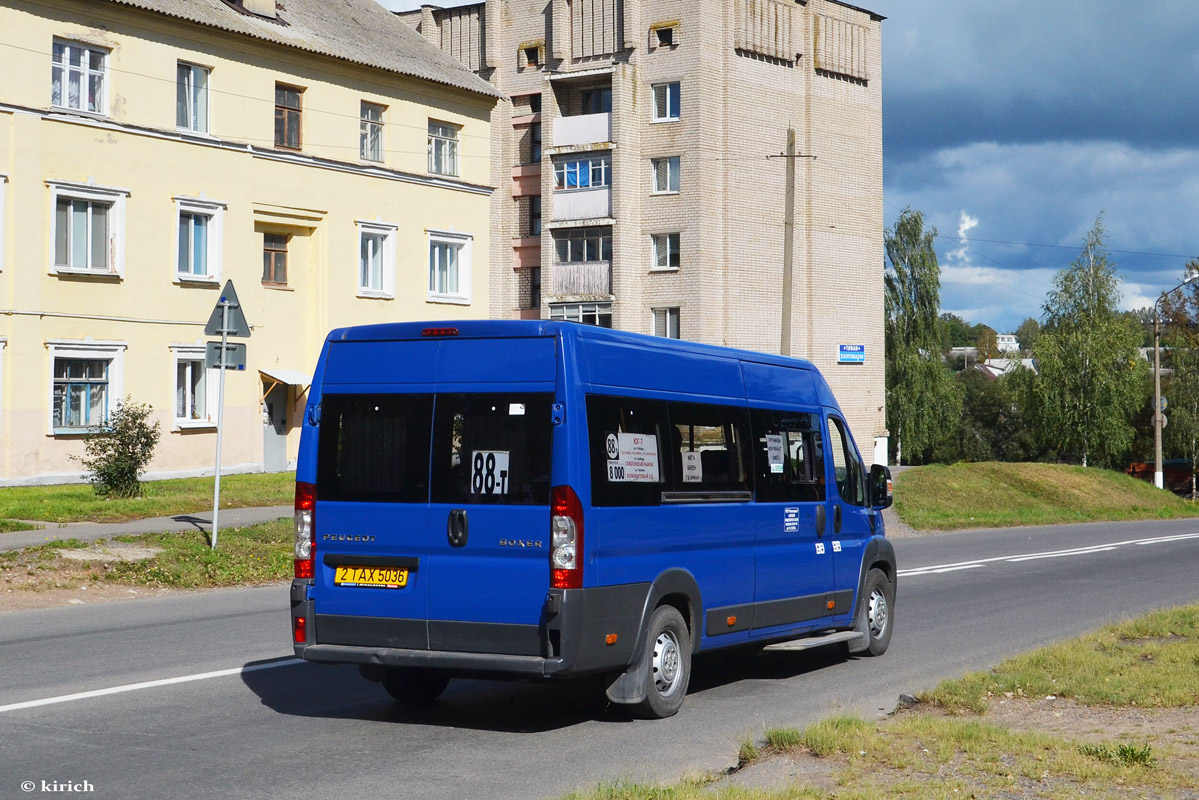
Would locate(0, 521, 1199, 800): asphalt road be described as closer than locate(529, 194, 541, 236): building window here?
Yes

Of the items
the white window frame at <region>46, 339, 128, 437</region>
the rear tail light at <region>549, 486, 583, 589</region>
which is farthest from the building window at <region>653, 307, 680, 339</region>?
the rear tail light at <region>549, 486, 583, 589</region>

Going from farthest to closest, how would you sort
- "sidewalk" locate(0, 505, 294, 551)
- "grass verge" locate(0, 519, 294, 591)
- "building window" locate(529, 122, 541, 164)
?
"building window" locate(529, 122, 541, 164) → "sidewalk" locate(0, 505, 294, 551) → "grass verge" locate(0, 519, 294, 591)

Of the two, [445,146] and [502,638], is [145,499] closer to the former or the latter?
[445,146]

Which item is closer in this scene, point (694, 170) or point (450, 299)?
point (450, 299)

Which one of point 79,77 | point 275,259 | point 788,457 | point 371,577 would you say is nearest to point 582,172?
point 275,259

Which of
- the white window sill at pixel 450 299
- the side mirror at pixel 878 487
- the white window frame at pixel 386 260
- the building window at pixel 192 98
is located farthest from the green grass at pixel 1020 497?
the side mirror at pixel 878 487

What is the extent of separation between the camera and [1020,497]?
1642 inches

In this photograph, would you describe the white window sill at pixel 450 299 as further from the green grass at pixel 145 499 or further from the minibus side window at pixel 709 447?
the minibus side window at pixel 709 447

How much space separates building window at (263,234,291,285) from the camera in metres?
35.8

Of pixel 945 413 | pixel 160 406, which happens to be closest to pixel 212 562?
pixel 160 406

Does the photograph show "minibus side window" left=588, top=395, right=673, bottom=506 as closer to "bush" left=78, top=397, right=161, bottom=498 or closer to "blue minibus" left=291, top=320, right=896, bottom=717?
"blue minibus" left=291, top=320, right=896, bottom=717

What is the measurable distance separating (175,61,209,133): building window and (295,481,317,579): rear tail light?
26.6 m

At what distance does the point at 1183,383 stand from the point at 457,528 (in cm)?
6942

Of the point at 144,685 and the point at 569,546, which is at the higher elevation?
the point at 569,546
